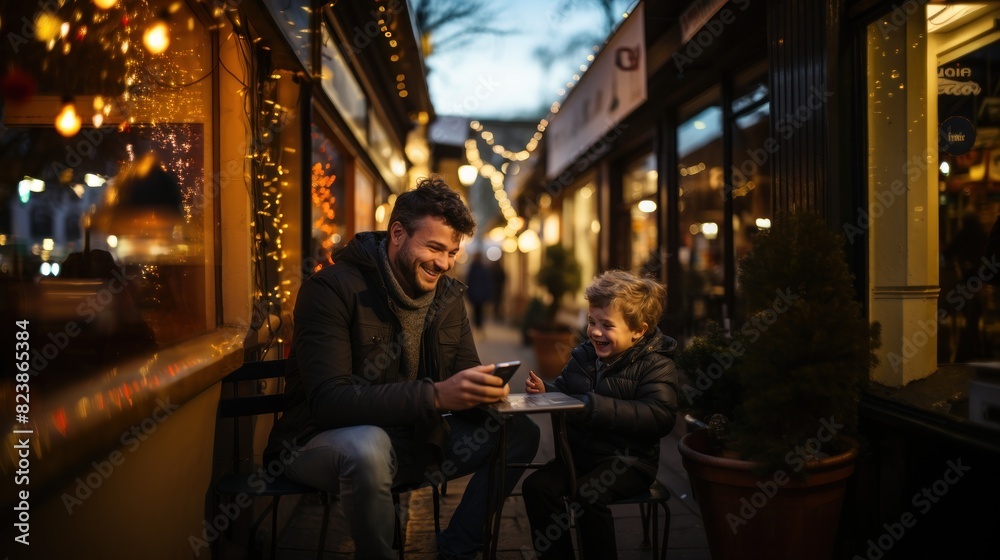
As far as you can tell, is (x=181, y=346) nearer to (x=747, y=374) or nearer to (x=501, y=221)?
(x=747, y=374)

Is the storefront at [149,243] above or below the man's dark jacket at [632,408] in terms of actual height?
above

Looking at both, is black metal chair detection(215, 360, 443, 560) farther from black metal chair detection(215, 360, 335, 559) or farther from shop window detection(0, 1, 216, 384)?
shop window detection(0, 1, 216, 384)

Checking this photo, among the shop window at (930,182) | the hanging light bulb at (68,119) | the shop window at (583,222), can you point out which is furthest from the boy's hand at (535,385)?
the shop window at (583,222)

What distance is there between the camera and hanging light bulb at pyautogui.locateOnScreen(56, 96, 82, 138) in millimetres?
3863

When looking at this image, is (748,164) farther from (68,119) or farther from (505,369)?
(68,119)

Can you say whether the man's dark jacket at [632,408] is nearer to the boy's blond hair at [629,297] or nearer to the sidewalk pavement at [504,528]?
the boy's blond hair at [629,297]

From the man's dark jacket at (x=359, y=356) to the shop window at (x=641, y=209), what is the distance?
16.3ft

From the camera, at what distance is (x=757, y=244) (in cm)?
291

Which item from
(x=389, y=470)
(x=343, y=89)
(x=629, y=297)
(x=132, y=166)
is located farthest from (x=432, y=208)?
(x=343, y=89)

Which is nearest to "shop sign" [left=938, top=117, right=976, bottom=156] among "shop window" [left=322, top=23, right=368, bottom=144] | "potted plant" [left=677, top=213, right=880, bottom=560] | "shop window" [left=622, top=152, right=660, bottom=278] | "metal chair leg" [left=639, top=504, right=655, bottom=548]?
"potted plant" [left=677, top=213, right=880, bottom=560]

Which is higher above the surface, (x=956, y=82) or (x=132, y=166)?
(x=956, y=82)

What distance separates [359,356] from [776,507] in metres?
1.74

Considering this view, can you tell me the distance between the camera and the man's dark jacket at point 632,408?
282cm

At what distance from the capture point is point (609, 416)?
2.79 metres
